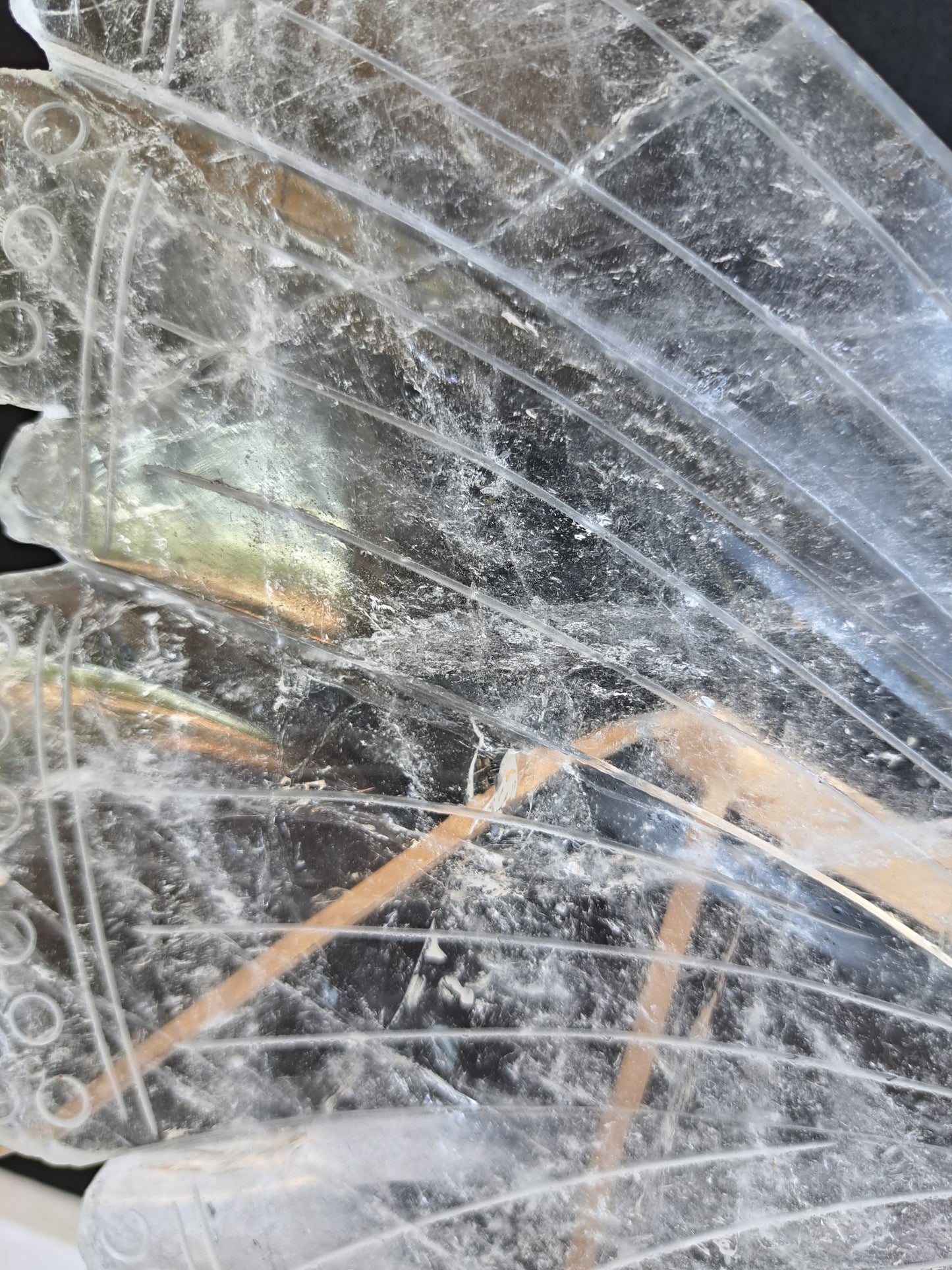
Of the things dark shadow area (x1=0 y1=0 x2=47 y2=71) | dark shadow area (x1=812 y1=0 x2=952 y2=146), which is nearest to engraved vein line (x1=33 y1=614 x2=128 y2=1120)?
dark shadow area (x1=0 y1=0 x2=47 y2=71)

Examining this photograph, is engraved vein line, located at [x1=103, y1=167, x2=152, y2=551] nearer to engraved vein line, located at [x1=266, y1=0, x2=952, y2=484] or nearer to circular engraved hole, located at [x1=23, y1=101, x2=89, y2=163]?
circular engraved hole, located at [x1=23, y1=101, x2=89, y2=163]

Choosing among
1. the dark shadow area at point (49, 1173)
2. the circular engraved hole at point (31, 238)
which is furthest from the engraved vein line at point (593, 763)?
the dark shadow area at point (49, 1173)

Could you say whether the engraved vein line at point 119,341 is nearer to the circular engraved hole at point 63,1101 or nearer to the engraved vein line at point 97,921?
the engraved vein line at point 97,921

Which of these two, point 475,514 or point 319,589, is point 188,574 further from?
point 475,514

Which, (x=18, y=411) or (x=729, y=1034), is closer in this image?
(x=729, y=1034)

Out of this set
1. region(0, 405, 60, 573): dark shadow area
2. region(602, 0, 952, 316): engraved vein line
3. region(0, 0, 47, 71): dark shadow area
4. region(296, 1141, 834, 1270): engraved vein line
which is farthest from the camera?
region(0, 405, 60, 573): dark shadow area

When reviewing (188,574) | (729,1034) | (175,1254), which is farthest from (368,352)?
(175,1254)
